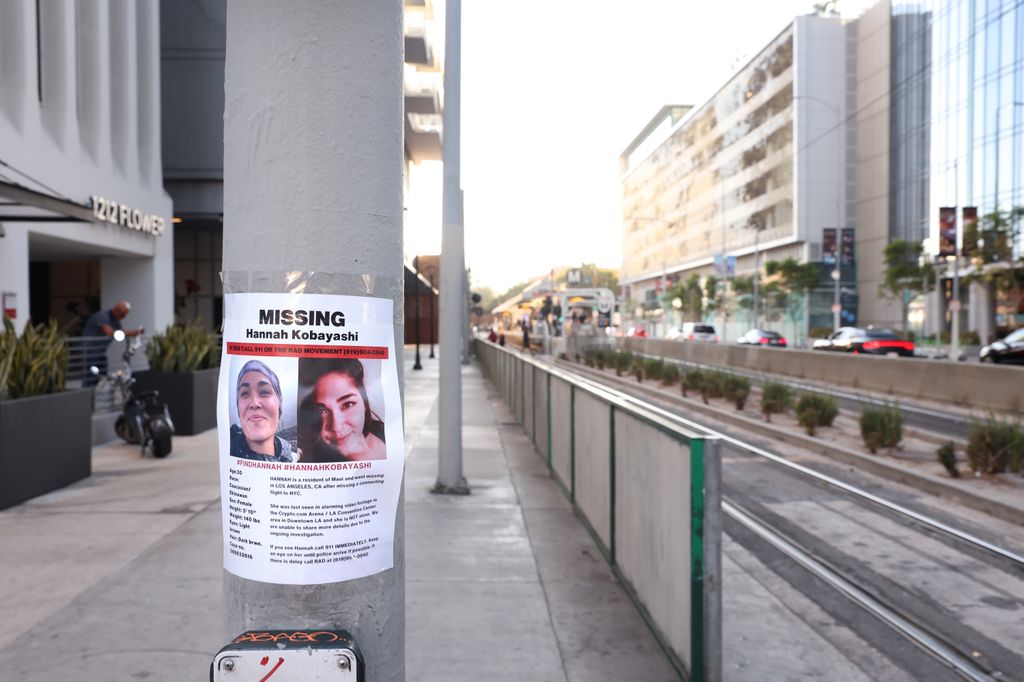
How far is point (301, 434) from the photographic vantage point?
7.07 ft

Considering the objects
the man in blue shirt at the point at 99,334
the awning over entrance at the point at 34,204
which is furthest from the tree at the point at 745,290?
the man in blue shirt at the point at 99,334

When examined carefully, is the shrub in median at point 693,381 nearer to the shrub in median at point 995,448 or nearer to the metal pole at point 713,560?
the shrub in median at point 995,448

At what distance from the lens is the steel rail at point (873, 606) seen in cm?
486

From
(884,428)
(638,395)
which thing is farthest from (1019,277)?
(884,428)

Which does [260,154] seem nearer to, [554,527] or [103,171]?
[554,527]

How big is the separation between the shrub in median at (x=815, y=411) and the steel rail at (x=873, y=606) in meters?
6.12

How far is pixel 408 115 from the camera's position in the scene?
41438 mm

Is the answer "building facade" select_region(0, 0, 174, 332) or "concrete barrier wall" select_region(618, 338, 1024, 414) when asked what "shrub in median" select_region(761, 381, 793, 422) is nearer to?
"concrete barrier wall" select_region(618, 338, 1024, 414)

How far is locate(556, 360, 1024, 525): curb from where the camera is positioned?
28.0 ft

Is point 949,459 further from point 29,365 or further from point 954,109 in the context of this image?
point 954,109

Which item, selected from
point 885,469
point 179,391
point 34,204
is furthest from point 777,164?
point 34,204

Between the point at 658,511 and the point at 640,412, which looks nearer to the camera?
the point at 658,511

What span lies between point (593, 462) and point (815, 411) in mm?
8052

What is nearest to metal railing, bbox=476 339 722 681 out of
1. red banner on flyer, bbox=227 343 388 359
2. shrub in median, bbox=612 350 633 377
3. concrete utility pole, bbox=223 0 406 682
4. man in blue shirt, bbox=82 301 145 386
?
concrete utility pole, bbox=223 0 406 682
